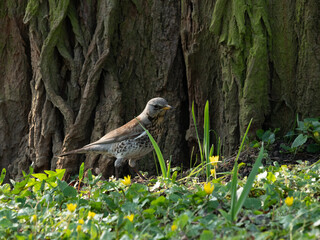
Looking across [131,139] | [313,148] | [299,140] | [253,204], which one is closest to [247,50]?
[299,140]

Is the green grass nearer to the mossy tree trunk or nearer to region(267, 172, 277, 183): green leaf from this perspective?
region(267, 172, 277, 183): green leaf

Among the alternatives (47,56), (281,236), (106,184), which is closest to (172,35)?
(47,56)

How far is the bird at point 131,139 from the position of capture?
18.6ft

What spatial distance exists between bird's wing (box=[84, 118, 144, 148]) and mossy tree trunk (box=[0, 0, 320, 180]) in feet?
0.93

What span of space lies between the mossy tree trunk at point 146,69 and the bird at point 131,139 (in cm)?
31

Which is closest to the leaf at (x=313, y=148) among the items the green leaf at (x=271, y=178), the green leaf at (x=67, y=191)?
the green leaf at (x=271, y=178)

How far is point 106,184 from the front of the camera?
13.5ft

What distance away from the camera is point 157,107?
5.64 metres

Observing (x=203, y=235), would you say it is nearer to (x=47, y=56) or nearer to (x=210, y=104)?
(x=210, y=104)

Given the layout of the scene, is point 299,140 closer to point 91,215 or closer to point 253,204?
point 253,204

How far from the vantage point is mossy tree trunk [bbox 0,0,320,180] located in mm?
5375

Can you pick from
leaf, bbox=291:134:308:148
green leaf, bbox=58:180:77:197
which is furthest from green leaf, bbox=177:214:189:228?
leaf, bbox=291:134:308:148

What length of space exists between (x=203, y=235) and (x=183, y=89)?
141 inches

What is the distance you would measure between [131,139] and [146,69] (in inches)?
37.9
